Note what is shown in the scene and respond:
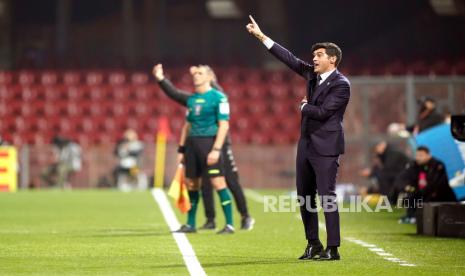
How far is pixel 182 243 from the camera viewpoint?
1360 centimetres

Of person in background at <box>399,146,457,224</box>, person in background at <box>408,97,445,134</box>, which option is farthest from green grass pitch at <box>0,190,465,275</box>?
person in background at <box>408,97,445,134</box>

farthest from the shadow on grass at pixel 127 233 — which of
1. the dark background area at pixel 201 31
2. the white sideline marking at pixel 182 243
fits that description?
the dark background area at pixel 201 31

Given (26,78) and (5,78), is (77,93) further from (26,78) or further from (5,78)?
(5,78)

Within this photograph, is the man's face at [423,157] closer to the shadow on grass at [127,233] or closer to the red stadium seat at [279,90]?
the shadow on grass at [127,233]

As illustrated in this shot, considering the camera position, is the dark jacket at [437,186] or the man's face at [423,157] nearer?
the dark jacket at [437,186]

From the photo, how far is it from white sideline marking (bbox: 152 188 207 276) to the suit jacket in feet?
5.01

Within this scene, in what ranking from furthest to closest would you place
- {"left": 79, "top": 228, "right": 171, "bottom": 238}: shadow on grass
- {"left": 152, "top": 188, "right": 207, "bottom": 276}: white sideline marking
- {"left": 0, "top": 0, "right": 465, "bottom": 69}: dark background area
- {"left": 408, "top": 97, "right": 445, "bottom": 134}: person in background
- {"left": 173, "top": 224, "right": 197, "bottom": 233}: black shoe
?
{"left": 0, "top": 0, "right": 465, "bottom": 69}: dark background area → {"left": 408, "top": 97, "right": 445, "bottom": 134}: person in background → {"left": 173, "top": 224, "right": 197, "bottom": 233}: black shoe → {"left": 79, "top": 228, "right": 171, "bottom": 238}: shadow on grass → {"left": 152, "top": 188, "right": 207, "bottom": 276}: white sideline marking

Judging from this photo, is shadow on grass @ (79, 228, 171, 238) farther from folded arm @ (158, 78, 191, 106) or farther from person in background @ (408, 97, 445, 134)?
person in background @ (408, 97, 445, 134)

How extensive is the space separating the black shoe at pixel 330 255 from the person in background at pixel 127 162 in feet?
70.9

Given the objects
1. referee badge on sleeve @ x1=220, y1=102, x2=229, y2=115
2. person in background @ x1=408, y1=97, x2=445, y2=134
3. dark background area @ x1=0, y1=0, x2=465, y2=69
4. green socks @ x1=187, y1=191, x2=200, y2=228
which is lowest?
green socks @ x1=187, y1=191, x2=200, y2=228

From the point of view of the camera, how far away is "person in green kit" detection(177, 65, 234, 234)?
15.3m

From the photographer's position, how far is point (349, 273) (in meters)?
10.2

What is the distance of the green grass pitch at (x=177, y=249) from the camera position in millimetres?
10508

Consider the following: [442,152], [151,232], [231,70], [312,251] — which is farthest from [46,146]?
[312,251]
